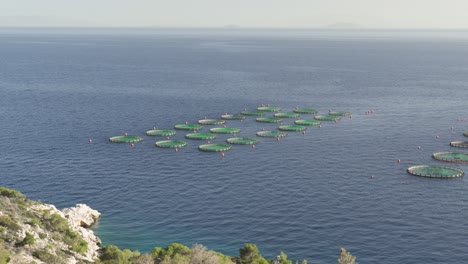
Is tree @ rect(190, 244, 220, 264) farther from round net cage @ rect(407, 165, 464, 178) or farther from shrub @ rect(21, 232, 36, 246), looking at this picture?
round net cage @ rect(407, 165, 464, 178)

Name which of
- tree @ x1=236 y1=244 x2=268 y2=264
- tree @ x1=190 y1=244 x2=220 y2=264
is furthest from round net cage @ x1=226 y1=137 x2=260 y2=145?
tree @ x1=190 y1=244 x2=220 y2=264

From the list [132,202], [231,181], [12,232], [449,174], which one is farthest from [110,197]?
[449,174]

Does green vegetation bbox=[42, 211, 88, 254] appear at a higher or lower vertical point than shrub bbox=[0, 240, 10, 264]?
higher

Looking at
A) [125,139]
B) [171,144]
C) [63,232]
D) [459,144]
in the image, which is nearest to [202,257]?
[63,232]

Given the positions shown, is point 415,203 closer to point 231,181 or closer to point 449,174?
point 449,174

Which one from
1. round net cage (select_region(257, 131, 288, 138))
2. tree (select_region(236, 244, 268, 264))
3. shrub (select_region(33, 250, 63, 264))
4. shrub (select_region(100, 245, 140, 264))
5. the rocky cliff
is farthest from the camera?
round net cage (select_region(257, 131, 288, 138))

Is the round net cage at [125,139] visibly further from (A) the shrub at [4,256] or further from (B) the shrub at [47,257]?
(A) the shrub at [4,256]
